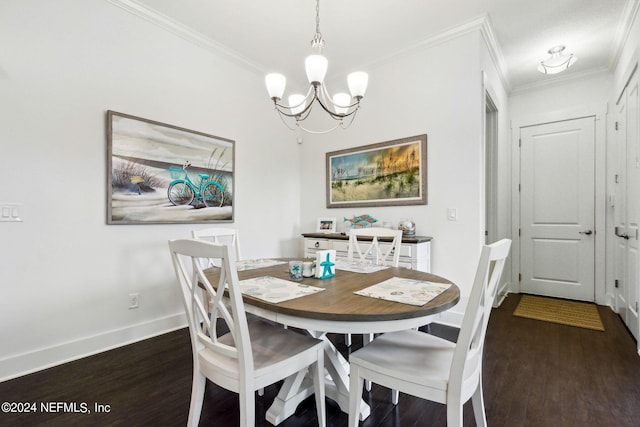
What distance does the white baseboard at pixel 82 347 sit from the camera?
1911mm

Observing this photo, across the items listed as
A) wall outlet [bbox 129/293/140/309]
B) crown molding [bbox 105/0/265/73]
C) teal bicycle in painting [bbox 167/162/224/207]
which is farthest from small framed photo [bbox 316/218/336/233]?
wall outlet [bbox 129/293/140/309]

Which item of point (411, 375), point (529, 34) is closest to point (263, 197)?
point (411, 375)

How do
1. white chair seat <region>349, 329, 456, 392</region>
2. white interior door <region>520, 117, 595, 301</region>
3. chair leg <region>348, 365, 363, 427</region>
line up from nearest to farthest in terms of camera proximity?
white chair seat <region>349, 329, 456, 392</region> < chair leg <region>348, 365, 363, 427</region> < white interior door <region>520, 117, 595, 301</region>

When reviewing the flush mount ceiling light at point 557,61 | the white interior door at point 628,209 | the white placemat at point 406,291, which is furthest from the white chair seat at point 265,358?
the flush mount ceiling light at point 557,61

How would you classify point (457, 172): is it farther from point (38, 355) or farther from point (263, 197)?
point (38, 355)

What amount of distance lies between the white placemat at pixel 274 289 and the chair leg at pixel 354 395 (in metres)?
0.38

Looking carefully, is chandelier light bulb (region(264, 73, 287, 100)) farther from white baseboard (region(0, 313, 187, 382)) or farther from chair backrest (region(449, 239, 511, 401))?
white baseboard (region(0, 313, 187, 382))

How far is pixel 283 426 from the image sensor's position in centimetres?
147

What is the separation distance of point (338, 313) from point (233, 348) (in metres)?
0.45

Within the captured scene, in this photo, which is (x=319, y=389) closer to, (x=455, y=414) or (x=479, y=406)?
(x=455, y=414)

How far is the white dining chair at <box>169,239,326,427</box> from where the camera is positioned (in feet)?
3.67

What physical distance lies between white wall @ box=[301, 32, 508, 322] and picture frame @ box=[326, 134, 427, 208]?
0.25 feet

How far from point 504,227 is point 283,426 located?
3490mm

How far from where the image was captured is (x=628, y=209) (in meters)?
2.72
